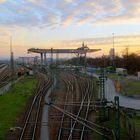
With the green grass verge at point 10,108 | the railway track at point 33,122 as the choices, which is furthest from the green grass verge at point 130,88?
the green grass verge at point 10,108

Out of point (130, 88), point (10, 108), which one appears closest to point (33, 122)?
point (10, 108)

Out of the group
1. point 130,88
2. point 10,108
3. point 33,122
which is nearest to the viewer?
point 33,122

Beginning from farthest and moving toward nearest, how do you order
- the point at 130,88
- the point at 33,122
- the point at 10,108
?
the point at 130,88, the point at 10,108, the point at 33,122

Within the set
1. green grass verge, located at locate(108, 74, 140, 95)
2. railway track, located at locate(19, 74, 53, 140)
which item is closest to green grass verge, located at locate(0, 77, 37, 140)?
railway track, located at locate(19, 74, 53, 140)

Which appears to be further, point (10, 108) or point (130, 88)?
point (130, 88)

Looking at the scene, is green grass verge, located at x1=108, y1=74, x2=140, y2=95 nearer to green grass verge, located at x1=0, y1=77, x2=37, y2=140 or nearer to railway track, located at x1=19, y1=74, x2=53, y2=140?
railway track, located at x1=19, y1=74, x2=53, y2=140

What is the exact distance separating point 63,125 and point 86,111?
19.0ft

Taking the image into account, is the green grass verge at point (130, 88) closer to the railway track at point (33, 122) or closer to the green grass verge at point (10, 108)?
the railway track at point (33, 122)

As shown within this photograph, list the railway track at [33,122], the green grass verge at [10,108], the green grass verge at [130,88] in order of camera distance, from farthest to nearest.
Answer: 1. the green grass verge at [130,88]
2. the green grass verge at [10,108]
3. the railway track at [33,122]

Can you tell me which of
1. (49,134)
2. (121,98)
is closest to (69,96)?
(121,98)

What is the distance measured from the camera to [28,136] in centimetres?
2462

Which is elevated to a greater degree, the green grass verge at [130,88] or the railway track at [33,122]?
A: the green grass verge at [130,88]

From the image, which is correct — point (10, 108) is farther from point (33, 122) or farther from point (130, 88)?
point (130, 88)

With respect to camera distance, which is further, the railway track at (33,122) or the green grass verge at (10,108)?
the green grass verge at (10,108)
